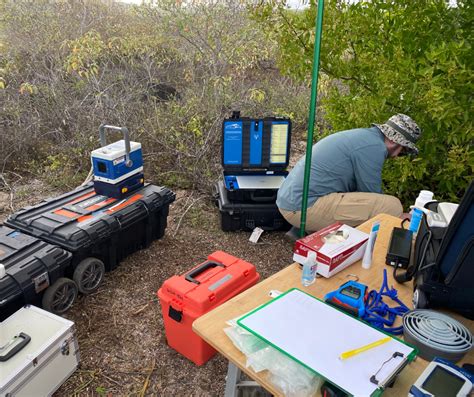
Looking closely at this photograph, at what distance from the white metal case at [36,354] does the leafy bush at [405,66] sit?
2.68 m

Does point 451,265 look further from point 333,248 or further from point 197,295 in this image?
point 197,295

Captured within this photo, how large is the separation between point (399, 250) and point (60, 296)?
85.1 inches

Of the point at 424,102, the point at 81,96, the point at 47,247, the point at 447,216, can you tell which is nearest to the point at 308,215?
the point at 424,102

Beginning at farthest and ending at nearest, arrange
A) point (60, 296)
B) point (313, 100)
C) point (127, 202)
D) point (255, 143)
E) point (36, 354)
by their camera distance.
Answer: point (255, 143), point (127, 202), point (60, 296), point (313, 100), point (36, 354)

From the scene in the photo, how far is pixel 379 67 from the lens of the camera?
299cm

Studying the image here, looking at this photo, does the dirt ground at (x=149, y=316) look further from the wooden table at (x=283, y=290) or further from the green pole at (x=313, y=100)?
the wooden table at (x=283, y=290)

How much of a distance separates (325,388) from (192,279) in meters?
1.19

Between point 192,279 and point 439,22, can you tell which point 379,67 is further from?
point 192,279

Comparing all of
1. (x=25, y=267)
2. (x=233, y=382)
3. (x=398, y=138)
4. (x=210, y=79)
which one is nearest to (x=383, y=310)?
(x=233, y=382)

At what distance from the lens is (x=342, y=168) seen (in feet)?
10.4

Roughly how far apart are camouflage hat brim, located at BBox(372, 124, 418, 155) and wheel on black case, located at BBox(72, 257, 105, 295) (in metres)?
2.36

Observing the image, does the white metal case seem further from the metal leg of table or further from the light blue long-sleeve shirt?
the light blue long-sleeve shirt

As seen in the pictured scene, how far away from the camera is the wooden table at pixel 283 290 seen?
1287mm

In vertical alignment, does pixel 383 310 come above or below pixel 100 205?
above
